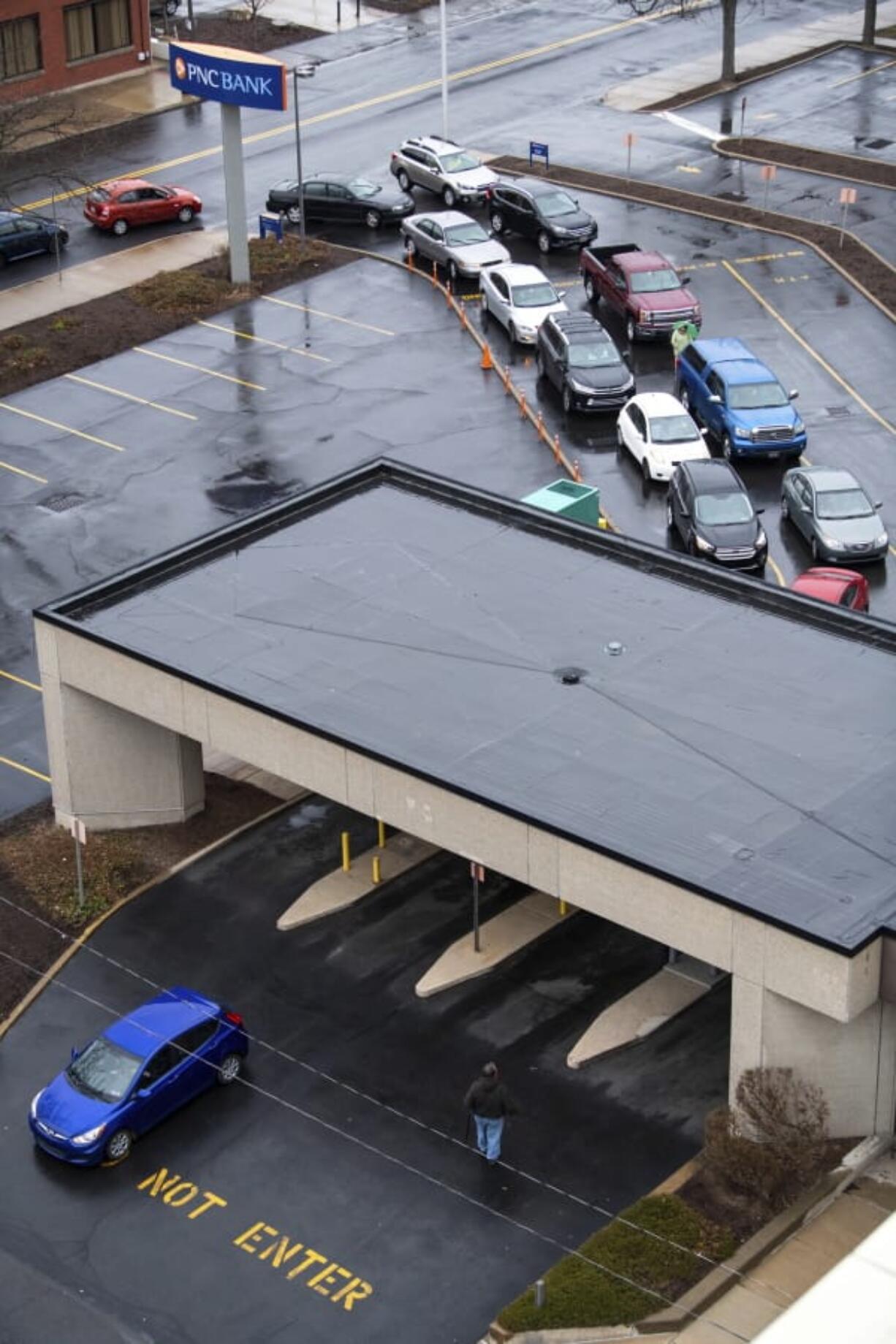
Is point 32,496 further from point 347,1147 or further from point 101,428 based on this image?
point 347,1147

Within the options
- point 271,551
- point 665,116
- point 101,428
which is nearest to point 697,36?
point 665,116

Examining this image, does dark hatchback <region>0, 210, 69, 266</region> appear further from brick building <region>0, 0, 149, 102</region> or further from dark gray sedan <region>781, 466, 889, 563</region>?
dark gray sedan <region>781, 466, 889, 563</region>

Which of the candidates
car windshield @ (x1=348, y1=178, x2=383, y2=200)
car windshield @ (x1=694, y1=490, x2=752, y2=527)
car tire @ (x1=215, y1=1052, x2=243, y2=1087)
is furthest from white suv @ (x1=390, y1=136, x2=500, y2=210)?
car tire @ (x1=215, y1=1052, x2=243, y2=1087)

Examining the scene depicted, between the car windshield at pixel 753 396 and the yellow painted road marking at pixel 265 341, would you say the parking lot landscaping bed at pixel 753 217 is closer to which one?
the car windshield at pixel 753 396

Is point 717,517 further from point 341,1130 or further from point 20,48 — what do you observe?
point 20,48

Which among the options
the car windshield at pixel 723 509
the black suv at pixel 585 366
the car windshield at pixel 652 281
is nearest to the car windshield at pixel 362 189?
the car windshield at pixel 652 281

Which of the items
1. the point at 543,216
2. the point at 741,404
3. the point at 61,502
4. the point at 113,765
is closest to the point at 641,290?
the point at 543,216
